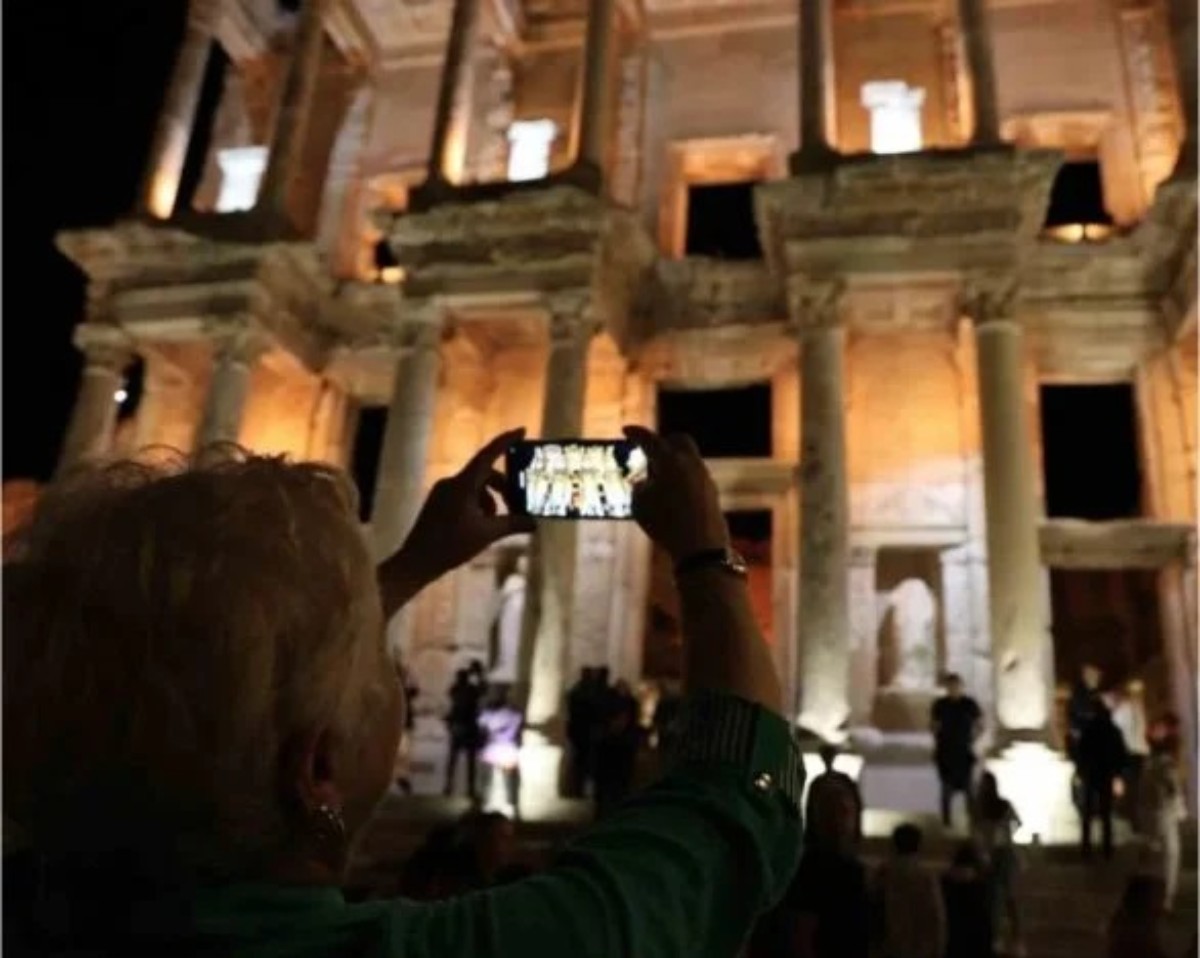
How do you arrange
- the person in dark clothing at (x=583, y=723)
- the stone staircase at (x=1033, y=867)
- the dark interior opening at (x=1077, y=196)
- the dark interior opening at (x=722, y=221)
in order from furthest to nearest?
the dark interior opening at (x=722, y=221), the dark interior opening at (x=1077, y=196), the person in dark clothing at (x=583, y=723), the stone staircase at (x=1033, y=867)

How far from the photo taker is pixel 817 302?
17359mm

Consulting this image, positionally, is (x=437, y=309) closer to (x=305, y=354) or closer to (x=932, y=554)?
(x=305, y=354)

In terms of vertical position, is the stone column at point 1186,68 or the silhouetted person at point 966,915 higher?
the stone column at point 1186,68

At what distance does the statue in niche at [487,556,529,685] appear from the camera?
19.5 m

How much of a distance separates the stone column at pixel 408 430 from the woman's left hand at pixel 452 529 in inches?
604

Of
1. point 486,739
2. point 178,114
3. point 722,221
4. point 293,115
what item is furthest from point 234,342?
point 722,221

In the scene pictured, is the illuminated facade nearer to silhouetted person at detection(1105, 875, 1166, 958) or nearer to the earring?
silhouetted person at detection(1105, 875, 1166, 958)

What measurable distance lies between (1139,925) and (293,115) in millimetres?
20385

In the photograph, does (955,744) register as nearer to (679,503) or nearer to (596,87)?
(596,87)

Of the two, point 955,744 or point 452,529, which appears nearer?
point 452,529

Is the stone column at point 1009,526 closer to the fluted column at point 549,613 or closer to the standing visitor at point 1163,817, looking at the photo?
the standing visitor at point 1163,817

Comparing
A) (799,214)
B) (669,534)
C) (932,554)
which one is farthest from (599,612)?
(669,534)

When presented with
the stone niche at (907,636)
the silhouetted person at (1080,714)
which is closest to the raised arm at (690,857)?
the silhouetted person at (1080,714)

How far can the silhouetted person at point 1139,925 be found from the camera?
17.1ft
